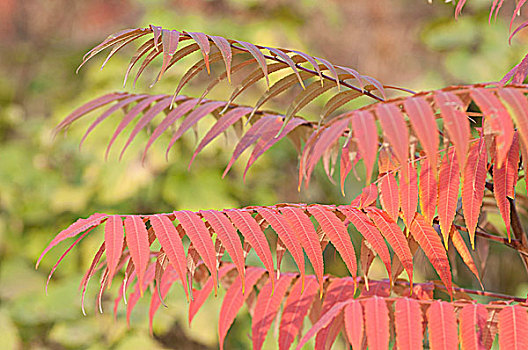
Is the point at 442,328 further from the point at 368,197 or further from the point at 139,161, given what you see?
the point at 139,161

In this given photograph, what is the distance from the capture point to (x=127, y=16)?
407 cm

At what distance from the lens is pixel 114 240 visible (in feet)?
1.88

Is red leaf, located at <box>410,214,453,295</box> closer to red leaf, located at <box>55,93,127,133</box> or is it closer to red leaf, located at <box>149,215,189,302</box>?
red leaf, located at <box>149,215,189,302</box>

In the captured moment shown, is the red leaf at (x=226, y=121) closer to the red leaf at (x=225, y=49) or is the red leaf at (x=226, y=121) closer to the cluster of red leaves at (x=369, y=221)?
the cluster of red leaves at (x=369, y=221)

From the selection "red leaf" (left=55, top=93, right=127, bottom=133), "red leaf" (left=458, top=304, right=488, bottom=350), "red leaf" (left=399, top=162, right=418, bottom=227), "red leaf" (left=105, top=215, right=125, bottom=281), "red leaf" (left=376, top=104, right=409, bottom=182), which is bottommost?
"red leaf" (left=458, top=304, right=488, bottom=350)

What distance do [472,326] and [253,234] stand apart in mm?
236

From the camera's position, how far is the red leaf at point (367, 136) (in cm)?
44

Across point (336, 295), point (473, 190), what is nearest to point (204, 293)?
point (336, 295)

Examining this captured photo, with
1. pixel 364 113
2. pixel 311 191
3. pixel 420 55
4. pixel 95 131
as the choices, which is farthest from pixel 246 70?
pixel 364 113

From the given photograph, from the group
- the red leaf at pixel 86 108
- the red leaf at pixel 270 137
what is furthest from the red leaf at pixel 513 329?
the red leaf at pixel 86 108

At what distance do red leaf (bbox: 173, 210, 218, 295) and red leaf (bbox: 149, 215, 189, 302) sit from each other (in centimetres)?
1

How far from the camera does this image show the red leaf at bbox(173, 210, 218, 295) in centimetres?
58

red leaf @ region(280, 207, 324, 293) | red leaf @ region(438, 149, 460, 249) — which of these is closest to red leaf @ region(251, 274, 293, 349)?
red leaf @ region(280, 207, 324, 293)

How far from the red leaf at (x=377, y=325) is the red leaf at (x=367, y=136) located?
18 cm
